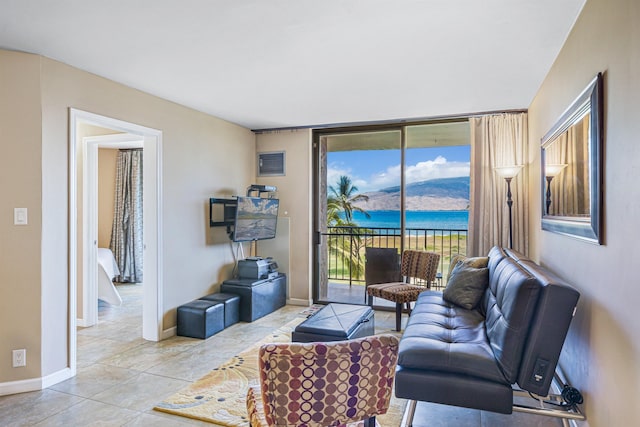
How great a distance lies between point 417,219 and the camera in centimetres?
657

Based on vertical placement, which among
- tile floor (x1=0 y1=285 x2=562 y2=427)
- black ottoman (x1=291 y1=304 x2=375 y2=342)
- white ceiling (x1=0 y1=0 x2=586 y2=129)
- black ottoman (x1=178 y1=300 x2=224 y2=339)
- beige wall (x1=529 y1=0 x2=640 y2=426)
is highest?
white ceiling (x1=0 y1=0 x2=586 y2=129)

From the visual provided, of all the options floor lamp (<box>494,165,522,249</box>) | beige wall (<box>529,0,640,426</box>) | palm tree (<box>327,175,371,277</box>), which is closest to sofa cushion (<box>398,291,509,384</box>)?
beige wall (<box>529,0,640,426</box>)

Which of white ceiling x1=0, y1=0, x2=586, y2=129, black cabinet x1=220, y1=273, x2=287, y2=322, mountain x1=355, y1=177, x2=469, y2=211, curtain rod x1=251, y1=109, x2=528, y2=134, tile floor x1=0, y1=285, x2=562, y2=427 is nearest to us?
white ceiling x1=0, y1=0, x2=586, y2=129

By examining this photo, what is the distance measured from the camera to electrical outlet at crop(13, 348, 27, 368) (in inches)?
107

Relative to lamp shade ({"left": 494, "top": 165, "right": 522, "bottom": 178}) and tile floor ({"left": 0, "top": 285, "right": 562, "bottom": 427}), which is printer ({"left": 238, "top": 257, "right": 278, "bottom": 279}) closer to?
tile floor ({"left": 0, "top": 285, "right": 562, "bottom": 427})

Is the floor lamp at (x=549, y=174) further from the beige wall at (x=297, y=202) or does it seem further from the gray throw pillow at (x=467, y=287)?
the beige wall at (x=297, y=202)

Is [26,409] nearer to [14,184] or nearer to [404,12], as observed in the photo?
[14,184]

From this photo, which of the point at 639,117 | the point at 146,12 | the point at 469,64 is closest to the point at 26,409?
the point at 146,12

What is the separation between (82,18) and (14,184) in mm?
1349

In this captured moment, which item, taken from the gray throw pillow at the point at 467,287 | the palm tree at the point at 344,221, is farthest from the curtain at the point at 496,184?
the palm tree at the point at 344,221

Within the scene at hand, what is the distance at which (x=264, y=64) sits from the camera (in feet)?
9.58

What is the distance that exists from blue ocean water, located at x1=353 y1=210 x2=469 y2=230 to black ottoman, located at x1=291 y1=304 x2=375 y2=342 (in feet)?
5.98

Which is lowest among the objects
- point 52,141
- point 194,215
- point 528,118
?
point 194,215

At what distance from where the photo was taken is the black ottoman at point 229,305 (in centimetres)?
422
